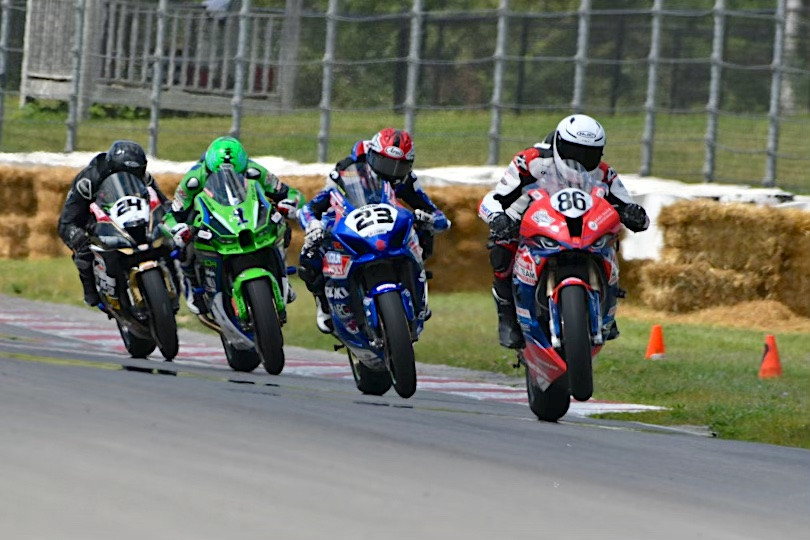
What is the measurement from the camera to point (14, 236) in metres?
22.7

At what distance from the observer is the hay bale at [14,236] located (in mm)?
22656

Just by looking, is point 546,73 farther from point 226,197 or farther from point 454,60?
point 226,197

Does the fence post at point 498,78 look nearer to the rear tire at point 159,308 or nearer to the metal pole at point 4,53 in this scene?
the metal pole at point 4,53

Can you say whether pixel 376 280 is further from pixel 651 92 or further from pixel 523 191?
pixel 651 92

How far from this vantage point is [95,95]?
23.3 metres

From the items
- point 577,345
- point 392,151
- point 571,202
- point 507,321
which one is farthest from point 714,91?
point 577,345

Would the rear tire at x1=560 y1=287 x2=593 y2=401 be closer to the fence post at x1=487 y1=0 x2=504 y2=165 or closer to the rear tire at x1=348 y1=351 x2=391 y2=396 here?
the rear tire at x1=348 y1=351 x2=391 y2=396

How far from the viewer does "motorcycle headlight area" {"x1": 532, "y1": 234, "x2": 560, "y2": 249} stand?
Answer: 994 centimetres

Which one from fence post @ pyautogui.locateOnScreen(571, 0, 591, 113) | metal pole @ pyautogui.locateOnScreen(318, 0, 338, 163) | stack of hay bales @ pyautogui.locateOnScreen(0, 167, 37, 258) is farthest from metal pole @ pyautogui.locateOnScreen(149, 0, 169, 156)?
fence post @ pyautogui.locateOnScreen(571, 0, 591, 113)

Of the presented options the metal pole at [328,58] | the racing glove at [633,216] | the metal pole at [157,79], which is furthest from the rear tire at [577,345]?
the metal pole at [157,79]

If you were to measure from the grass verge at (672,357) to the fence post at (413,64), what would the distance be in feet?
6.62

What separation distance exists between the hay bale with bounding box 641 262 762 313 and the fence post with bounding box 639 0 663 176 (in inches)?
60.3

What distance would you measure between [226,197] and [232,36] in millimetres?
9995

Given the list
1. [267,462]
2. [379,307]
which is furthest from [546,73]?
[267,462]
